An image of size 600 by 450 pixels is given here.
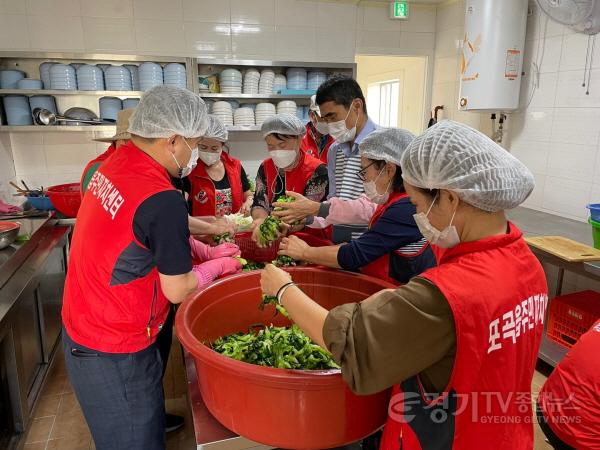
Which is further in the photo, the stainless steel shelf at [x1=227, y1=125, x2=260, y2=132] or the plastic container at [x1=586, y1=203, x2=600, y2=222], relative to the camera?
the stainless steel shelf at [x1=227, y1=125, x2=260, y2=132]

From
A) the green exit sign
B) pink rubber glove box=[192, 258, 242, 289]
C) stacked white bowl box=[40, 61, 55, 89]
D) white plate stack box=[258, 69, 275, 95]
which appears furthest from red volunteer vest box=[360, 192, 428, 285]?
the green exit sign

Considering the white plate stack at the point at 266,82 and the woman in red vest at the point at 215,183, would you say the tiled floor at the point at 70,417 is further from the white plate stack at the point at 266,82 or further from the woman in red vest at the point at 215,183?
the white plate stack at the point at 266,82

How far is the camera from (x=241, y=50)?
4281 millimetres

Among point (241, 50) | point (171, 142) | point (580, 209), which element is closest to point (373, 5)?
point (241, 50)

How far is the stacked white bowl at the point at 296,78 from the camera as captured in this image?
4.13 meters

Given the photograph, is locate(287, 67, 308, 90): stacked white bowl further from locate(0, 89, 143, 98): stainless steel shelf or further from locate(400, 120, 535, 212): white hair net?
locate(400, 120, 535, 212): white hair net

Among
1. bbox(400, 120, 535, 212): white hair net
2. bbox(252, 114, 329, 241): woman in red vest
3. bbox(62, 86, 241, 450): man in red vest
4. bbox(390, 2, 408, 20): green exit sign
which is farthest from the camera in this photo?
bbox(390, 2, 408, 20): green exit sign

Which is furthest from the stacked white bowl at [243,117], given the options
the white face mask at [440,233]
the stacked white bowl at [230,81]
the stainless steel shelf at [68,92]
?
the white face mask at [440,233]

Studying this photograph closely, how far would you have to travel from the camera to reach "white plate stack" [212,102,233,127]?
396cm

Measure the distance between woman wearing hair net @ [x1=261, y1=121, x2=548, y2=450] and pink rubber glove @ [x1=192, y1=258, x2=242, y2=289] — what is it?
1.67 feet

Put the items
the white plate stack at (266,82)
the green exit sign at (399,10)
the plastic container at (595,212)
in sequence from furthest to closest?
the green exit sign at (399,10), the white plate stack at (266,82), the plastic container at (595,212)

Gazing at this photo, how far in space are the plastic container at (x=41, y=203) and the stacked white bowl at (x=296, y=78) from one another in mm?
2380

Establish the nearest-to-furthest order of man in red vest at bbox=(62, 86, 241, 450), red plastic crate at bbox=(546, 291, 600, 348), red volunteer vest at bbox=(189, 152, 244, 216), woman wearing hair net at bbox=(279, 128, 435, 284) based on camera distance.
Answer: man in red vest at bbox=(62, 86, 241, 450) < woman wearing hair net at bbox=(279, 128, 435, 284) < red plastic crate at bbox=(546, 291, 600, 348) < red volunteer vest at bbox=(189, 152, 244, 216)

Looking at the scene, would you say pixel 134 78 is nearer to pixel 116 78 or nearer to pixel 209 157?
pixel 116 78
